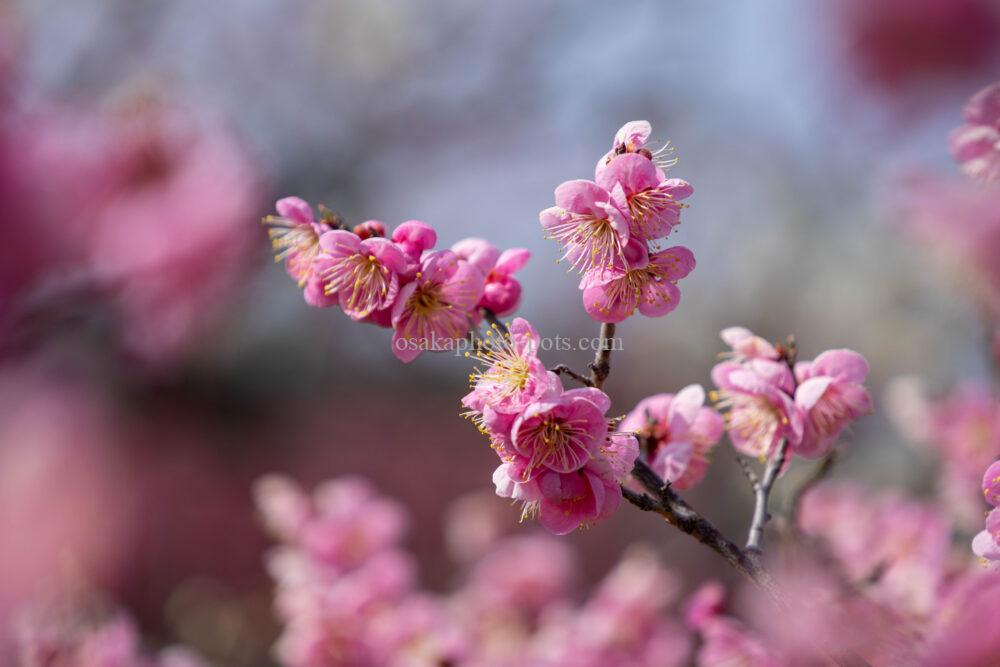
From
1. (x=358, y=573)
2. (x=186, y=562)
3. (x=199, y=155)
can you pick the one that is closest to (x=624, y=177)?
(x=199, y=155)

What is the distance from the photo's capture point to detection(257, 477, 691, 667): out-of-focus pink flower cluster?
4.50 feet

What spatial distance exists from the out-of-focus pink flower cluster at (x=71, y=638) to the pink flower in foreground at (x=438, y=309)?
69cm

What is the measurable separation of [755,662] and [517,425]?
523 mm

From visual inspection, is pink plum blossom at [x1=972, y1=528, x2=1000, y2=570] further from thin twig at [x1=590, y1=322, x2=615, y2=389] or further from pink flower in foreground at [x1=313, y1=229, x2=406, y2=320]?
pink flower in foreground at [x1=313, y1=229, x2=406, y2=320]

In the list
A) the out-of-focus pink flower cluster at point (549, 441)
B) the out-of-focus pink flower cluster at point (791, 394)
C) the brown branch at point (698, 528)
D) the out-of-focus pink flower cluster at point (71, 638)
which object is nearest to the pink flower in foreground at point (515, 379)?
the out-of-focus pink flower cluster at point (549, 441)

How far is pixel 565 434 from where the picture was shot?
645 mm

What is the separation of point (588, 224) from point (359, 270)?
0.68 feet

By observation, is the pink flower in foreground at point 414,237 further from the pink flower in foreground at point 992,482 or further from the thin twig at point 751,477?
the pink flower in foreground at point 992,482

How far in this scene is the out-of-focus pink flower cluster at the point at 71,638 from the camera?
1.07m

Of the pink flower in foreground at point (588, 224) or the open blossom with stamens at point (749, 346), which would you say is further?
→ the open blossom with stamens at point (749, 346)

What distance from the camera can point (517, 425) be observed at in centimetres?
62

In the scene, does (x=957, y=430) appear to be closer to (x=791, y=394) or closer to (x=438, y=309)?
(x=791, y=394)

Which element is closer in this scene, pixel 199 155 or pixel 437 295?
pixel 437 295

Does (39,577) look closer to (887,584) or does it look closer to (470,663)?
(470,663)
